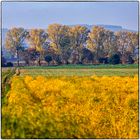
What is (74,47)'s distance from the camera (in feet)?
24.3

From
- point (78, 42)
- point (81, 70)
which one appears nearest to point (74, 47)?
point (78, 42)

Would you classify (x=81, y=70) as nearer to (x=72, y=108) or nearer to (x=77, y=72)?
(x=77, y=72)

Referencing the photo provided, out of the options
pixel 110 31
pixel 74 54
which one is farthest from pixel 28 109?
pixel 110 31

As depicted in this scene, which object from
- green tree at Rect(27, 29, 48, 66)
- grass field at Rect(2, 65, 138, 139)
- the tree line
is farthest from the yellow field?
green tree at Rect(27, 29, 48, 66)

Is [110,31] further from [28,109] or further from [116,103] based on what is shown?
[28,109]

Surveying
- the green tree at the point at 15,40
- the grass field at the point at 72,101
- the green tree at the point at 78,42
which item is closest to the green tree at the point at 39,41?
the green tree at the point at 15,40

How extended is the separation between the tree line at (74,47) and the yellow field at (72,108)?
0.32 m

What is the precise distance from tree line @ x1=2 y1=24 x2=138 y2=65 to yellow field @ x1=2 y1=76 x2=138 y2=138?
0.32 metres

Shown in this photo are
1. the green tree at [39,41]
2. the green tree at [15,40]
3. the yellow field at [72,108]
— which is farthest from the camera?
the green tree at [39,41]

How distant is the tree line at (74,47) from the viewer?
732 cm

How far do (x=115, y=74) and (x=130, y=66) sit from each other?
0.76 ft

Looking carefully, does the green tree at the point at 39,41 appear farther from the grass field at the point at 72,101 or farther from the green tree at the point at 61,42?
the grass field at the point at 72,101

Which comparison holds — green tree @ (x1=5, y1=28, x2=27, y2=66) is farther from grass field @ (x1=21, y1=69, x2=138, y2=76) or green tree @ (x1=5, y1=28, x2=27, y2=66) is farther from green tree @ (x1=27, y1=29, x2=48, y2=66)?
grass field @ (x1=21, y1=69, x2=138, y2=76)

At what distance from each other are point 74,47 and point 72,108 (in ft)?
3.03
